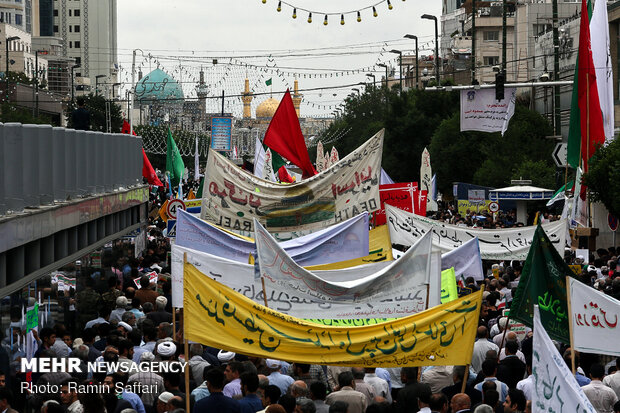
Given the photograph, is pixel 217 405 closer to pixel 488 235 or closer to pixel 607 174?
pixel 488 235

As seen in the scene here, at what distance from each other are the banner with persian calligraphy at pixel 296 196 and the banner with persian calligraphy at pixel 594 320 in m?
7.16

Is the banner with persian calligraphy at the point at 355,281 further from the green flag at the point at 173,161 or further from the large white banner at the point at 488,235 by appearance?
the green flag at the point at 173,161

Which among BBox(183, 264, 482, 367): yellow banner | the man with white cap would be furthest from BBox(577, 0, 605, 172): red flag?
BBox(183, 264, 482, 367): yellow banner

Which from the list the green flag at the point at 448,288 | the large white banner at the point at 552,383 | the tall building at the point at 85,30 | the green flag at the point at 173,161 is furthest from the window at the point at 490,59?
the large white banner at the point at 552,383

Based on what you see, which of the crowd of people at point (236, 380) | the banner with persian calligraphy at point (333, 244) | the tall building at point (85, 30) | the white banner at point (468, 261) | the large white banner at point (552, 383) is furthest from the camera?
the tall building at point (85, 30)

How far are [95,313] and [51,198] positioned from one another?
9.24ft

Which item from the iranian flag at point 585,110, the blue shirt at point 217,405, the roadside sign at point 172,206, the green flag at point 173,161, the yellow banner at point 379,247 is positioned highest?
the iranian flag at point 585,110

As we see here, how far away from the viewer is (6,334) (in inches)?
457

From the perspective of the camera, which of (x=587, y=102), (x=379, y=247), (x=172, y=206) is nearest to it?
(x=379, y=247)

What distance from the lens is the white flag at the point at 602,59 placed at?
22328 mm

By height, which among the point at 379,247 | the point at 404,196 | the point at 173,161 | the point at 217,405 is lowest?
the point at 217,405

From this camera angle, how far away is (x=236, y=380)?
9703mm

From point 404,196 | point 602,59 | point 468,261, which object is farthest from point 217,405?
point 602,59

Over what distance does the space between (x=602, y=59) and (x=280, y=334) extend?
1526cm
